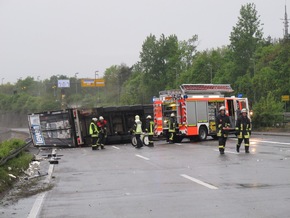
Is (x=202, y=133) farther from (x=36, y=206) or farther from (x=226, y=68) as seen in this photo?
(x=226, y=68)

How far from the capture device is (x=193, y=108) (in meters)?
27.1

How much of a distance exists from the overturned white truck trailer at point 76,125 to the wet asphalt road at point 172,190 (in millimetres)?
12624

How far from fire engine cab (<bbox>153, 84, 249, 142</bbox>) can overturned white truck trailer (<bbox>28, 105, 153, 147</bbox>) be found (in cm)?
229

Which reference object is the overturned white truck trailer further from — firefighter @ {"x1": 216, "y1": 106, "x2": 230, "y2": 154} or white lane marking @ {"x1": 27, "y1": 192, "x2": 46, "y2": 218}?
white lane marking @ {"x1": 27, "y1": 192, "x2": 46, "y2": 218}

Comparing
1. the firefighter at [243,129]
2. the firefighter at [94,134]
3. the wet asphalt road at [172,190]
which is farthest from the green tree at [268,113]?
the wet asphalt road at [172,190]

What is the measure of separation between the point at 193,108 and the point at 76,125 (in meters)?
6.99

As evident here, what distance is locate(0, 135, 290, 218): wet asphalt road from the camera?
766cm

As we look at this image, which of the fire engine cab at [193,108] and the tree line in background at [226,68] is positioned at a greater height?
the tree line in background at [226,68]

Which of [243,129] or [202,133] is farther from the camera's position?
[202,133]

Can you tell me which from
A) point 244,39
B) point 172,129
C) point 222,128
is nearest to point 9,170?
point 222,128

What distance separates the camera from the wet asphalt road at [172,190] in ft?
25.1

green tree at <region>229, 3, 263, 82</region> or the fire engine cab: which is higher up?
green tree at <region>229, 3, 263, 82</region>

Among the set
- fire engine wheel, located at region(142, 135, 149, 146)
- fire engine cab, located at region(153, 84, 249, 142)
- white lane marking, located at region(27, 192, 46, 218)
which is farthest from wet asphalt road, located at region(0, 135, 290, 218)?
fire engine cab, located at region(153, 84, 249, 142)

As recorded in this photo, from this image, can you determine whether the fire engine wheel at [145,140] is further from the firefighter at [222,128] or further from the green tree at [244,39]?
the green tree at [244,39]
